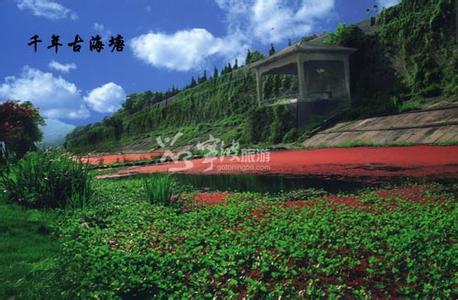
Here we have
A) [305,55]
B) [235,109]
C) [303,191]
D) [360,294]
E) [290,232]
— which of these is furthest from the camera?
[235,109]

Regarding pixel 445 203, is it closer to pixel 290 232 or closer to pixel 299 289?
pixel 290 232

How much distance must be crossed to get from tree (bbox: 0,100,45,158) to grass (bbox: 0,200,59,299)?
13823 millimetres

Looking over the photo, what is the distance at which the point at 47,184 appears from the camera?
27.2ft

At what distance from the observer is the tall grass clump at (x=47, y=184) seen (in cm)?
821

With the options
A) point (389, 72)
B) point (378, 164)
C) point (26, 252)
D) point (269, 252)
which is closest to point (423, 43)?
point (389, 72)

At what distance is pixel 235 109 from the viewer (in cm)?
4047

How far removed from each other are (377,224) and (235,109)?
3501cm

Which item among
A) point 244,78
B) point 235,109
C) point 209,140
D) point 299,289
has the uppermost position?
point 244,78

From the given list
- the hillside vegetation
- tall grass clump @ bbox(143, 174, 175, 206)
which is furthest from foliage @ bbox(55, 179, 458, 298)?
the hillside vegetation

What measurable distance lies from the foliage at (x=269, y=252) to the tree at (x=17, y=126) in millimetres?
15091

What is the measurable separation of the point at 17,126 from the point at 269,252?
2024 centimetres

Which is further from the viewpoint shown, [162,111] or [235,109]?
[162,111]

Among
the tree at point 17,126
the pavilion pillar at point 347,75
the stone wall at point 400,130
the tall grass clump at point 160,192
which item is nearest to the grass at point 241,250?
the tall grass clump at point 160,192

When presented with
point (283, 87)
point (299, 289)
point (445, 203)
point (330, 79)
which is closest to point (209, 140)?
point (283, 87)
